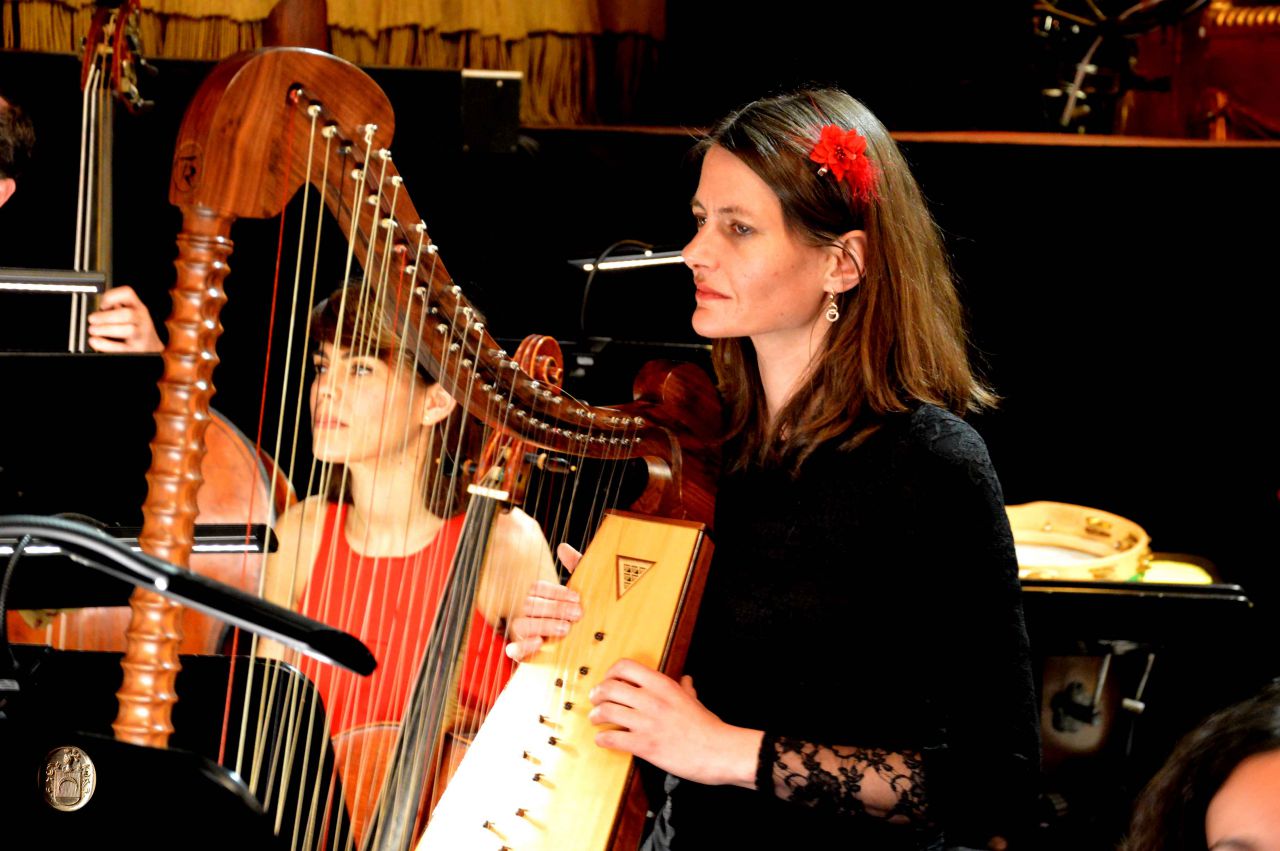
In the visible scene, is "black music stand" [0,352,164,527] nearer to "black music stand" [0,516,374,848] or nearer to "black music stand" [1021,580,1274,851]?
"black music stand" [0,516,374,848]

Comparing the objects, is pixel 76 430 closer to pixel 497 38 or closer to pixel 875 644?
pixel 875 644

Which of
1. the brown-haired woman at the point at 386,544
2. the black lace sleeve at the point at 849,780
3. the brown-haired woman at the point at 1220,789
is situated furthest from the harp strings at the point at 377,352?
the brown-haired woman at the point at 1220,789

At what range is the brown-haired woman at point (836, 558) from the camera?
58.4 inches

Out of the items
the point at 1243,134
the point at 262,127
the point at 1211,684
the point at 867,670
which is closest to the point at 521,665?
the point at 867,670

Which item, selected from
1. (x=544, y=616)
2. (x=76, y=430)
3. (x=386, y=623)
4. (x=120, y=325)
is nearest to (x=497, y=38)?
(x=120, y=325)

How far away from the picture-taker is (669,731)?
1483 millimetres

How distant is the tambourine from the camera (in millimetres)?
3068

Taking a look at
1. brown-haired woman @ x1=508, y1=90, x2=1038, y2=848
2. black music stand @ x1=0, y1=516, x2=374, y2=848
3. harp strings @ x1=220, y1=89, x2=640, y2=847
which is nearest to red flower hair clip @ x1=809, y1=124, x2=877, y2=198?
brown-haired woman @ x1=508, y1=90, x2=1038, y2=848

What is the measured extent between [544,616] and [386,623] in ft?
2.40

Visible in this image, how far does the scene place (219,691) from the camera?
3.85 feet

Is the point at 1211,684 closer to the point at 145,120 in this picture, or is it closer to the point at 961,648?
the point at 961,648

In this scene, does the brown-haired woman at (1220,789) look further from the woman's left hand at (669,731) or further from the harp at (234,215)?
the harp at (234,215)

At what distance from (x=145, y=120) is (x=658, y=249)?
1.35m

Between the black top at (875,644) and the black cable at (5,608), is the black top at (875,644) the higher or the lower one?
the lower one
